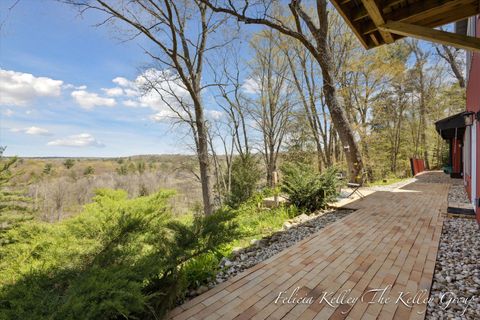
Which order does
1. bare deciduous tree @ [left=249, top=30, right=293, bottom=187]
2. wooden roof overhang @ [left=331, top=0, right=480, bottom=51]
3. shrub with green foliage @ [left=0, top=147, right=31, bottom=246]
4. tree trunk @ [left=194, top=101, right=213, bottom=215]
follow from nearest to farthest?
wooden roof overhang @ [left=331, top=0, right=480, bottom=51]
shrub with green foliage @ [left=0, top=147, right=31, bottom=246]
tree trunk @ [left=194, top=101, right=213, bottom=215]
bare deciduous tree @ [left=249, top=30, right=293, bottom=187]

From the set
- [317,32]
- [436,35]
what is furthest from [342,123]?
[436,35]

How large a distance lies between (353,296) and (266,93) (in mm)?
14169

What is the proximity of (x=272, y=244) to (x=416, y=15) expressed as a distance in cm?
331

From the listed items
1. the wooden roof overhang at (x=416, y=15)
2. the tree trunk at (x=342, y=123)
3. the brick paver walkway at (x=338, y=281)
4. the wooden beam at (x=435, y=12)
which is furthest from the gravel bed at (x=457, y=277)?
the tree trunk at (x=342, y=123)

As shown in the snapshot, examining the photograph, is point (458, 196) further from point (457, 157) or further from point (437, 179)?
point (457, 157)

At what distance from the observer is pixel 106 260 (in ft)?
5.56

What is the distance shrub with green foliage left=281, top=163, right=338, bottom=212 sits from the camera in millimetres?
5602

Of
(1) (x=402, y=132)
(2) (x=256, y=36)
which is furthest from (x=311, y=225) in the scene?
(1) (x=402, y=132)

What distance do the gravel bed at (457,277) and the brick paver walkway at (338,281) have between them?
8 centimetres

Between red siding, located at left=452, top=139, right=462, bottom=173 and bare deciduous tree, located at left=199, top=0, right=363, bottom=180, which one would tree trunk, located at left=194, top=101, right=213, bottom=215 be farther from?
red siding, located at left=452, top=139, right=462, bottom=173

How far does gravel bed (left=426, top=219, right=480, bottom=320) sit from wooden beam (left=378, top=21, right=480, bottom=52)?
2050mm

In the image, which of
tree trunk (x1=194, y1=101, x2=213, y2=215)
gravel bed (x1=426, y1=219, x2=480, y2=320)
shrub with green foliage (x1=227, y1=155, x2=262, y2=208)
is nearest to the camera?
gravel bed (x1=426, y1=219, x2=480, y2=320)

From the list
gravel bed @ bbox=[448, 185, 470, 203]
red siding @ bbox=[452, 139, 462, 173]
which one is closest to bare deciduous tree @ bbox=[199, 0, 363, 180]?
gravel bed @ bbox=[448, 185, 470, 203]

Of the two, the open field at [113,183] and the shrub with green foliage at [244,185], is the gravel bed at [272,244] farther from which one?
the open field at [113,183]
